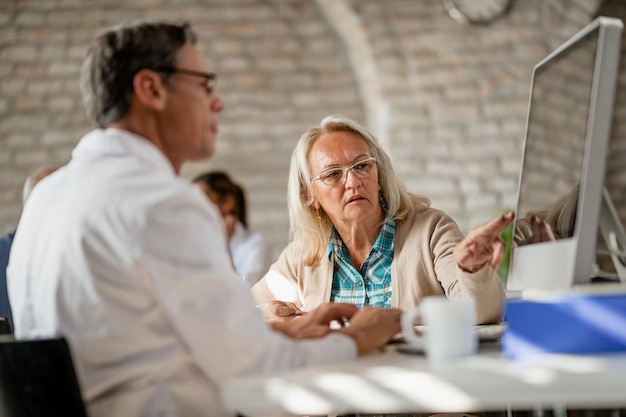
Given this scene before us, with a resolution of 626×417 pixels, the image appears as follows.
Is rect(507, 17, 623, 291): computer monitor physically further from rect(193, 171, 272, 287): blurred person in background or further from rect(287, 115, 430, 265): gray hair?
rect(193, 171, 272, 287): blurred person in background

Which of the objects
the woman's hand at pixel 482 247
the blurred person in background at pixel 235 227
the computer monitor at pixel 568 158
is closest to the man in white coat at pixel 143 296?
the computer monitor at pixel 568 158

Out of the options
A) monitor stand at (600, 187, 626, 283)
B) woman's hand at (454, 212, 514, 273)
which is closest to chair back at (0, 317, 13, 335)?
woman's hand at (454, 212, 514, 273)

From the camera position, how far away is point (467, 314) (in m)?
1.25

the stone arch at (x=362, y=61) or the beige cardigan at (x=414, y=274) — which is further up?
the stone arch at (x=362, y=61)

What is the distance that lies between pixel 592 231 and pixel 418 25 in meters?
3.85

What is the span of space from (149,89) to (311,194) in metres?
1.11

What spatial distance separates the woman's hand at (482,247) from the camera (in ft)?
5.80

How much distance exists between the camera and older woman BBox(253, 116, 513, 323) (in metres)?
2.29

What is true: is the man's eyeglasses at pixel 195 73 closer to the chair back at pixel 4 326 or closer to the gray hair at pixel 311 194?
the chair back at pixel 4 326

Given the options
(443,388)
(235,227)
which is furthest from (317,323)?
(235,227)

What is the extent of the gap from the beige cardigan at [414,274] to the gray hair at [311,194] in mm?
37

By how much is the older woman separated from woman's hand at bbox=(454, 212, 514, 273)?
23cm

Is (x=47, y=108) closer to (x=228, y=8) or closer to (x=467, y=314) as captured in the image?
(x=228, y=8)

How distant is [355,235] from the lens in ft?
7.96
